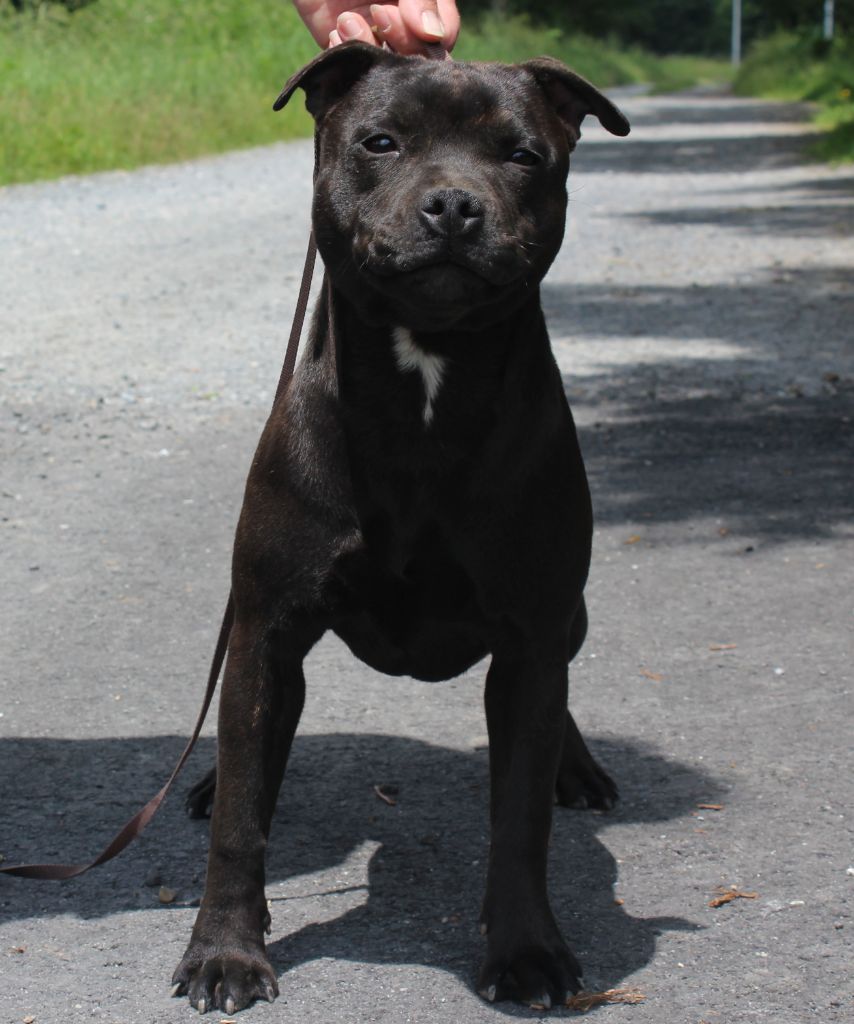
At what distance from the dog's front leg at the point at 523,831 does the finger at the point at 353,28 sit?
1.32 metres

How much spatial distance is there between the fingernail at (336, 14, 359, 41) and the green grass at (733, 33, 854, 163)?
1765cm

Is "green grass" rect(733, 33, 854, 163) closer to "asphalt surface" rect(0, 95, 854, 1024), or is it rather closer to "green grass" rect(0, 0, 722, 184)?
"green grass" rect(0, 0, 722, 184)

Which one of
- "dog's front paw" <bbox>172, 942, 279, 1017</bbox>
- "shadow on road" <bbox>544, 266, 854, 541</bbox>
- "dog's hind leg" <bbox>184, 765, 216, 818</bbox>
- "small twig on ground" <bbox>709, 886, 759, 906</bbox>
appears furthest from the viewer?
"shadow on road" <bbox>544, 266, 854, 541</bbox>

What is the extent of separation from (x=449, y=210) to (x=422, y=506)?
1.75ft

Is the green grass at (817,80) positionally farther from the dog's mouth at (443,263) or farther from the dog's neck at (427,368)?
the dog's mouth at (443,263)

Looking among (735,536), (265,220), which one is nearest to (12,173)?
(265,220)

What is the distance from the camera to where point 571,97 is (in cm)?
295

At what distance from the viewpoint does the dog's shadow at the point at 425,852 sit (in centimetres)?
289

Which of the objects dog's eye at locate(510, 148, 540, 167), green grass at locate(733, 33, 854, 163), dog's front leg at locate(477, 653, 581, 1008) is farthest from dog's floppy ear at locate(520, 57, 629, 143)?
green grass at locate(733, 33, 854, 163)

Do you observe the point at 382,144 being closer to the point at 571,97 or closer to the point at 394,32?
the point at 571,97

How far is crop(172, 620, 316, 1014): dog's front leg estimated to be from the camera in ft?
8.91

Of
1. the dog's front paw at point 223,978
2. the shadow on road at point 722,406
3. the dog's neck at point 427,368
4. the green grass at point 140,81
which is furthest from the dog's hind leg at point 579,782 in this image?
the green grass at point 140,81

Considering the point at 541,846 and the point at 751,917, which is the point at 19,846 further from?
the point at 751,917

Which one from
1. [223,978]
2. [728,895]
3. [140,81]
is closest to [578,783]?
[728,895]
